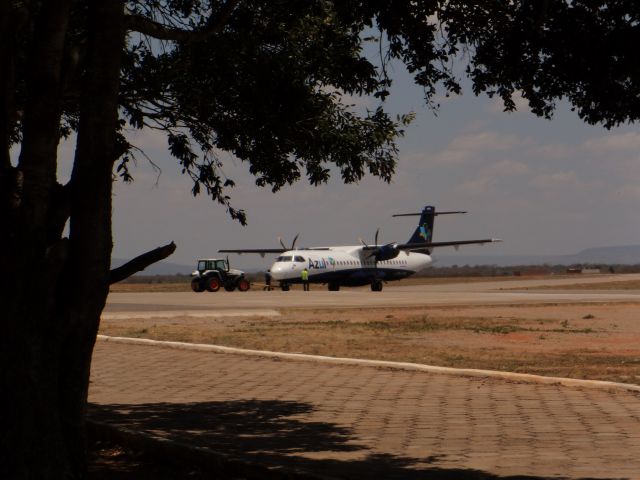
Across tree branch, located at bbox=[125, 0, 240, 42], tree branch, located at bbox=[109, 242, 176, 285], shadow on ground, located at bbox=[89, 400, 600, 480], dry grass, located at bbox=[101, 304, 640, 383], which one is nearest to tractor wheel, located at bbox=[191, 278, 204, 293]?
dry grass, located at bbox=[101, 304, 640, 383]

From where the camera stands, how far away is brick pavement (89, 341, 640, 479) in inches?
312

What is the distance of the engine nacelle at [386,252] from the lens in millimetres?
63344

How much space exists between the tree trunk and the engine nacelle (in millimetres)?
56312

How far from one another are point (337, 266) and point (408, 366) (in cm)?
4681

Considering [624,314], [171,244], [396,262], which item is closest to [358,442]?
[171,244]

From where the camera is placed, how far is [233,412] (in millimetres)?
10836

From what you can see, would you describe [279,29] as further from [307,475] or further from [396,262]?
[396,262]

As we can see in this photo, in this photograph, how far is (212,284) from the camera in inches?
2355

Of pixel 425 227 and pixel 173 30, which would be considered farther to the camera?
pixel 425 227

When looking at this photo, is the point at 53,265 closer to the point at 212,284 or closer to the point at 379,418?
the point at 379,418

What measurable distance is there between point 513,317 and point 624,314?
388 cm

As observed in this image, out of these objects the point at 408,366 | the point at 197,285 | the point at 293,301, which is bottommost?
the point at 408,366

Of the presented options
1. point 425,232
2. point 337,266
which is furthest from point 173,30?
Result: point 425,232

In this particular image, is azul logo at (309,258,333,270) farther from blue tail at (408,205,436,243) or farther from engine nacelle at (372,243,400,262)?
blue tail at (408,205,436,243)
